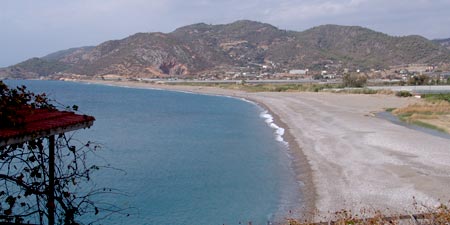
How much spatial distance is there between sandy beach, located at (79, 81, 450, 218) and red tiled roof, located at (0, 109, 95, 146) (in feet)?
23.4

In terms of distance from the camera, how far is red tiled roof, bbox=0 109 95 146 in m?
4.27

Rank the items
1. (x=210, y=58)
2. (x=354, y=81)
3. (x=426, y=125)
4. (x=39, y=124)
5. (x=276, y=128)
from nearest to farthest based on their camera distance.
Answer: (x=39, y=124), (x=426, y=125), (x=276, y=128), (x=354, y=81), (x=210, y=58)

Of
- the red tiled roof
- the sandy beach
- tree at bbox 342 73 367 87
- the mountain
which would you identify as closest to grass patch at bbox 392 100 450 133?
the sandy beach

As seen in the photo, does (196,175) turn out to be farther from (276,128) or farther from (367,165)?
(276,128)

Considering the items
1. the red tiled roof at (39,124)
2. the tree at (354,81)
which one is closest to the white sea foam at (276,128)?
the red tiled roof at (39,124)

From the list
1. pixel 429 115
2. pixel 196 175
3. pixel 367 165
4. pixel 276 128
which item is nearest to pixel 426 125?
pixel 429 115

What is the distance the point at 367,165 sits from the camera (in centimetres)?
2027

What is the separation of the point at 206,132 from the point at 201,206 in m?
19.2

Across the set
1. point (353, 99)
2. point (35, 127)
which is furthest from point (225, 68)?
point (35, 127)

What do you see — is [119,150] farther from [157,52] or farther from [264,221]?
[157,52]

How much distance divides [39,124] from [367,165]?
1708 centimetres

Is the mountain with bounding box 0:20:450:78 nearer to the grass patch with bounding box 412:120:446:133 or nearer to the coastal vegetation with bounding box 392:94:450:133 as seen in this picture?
the coastal vegetation with bounding box 392:94:450:133

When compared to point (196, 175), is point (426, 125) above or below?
below

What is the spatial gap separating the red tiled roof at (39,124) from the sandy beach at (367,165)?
7127 mm
